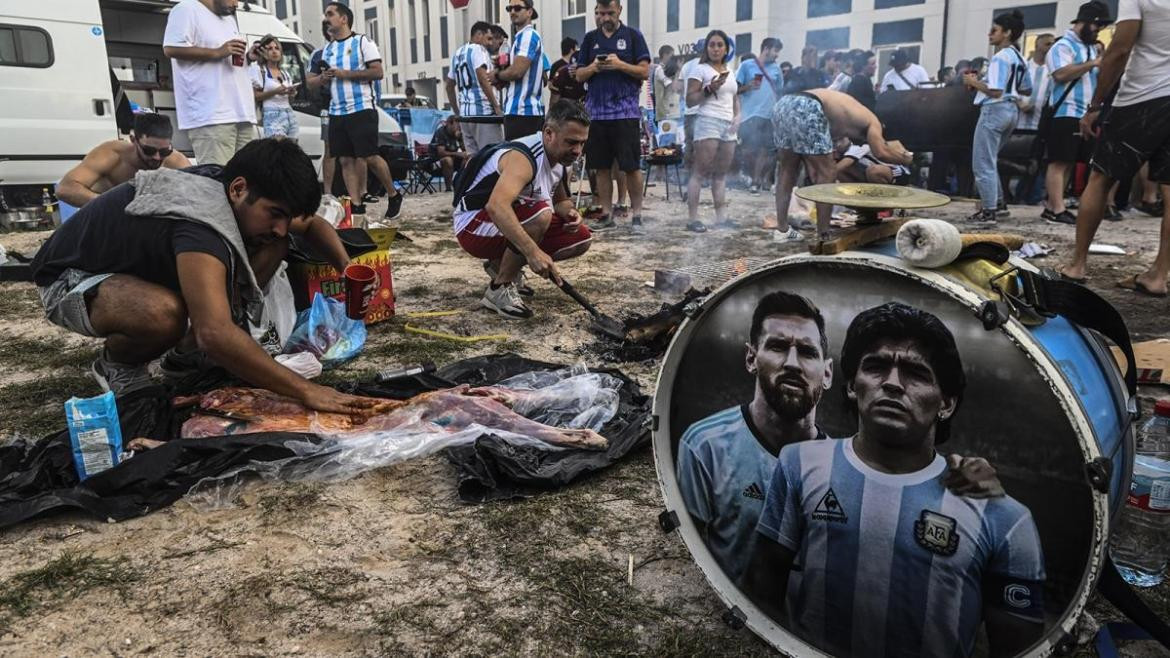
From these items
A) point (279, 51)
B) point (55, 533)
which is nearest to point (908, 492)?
point (55, 533)

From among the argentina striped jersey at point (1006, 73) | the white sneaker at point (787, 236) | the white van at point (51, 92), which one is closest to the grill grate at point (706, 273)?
the white sneaker at point (787, 236)

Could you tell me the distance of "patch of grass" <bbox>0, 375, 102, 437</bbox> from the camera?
2819mm

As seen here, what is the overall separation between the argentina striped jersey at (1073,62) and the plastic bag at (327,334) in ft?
23.3

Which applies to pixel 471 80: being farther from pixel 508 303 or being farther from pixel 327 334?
pixel 327 334

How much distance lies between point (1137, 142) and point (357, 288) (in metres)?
4.25

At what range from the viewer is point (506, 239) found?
163 inches

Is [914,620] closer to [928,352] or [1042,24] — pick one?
[928,352]

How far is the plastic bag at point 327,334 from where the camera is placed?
137 inches

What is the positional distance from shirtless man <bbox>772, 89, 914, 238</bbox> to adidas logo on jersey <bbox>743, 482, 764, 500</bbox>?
184 inches

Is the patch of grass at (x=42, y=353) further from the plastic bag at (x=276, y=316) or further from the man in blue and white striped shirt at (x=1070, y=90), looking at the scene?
the man in blue and white striped shirt at (x=1070, y=90)

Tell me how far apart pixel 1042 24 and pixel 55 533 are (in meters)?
24.4

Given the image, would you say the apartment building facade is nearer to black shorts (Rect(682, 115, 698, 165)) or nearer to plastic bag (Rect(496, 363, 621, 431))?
black shorts (Rect(682, 115, 698, 165))

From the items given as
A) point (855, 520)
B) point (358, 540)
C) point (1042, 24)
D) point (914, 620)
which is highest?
point (1042, 24)

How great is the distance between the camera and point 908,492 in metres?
1.23
